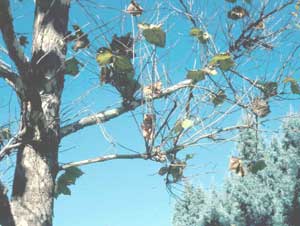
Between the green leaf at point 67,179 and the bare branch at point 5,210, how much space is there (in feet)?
2.23

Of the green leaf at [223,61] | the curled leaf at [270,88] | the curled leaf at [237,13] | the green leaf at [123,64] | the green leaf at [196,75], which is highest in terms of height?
the curled leaf at [237,13]

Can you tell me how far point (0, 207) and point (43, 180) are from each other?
295 mm

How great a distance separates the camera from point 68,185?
2984 mm

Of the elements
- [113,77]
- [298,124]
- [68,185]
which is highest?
[298,124]

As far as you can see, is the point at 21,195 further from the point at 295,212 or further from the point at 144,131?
the point at 295,212

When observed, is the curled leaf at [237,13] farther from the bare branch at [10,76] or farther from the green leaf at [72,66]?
the bare branch at [10,76]

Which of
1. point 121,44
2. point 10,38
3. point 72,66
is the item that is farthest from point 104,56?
point 10,38

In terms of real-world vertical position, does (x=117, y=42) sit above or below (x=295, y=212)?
below

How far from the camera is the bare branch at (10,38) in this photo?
83.2 inches

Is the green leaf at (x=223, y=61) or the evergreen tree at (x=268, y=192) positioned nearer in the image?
the green leaf at (x=223, y=61)

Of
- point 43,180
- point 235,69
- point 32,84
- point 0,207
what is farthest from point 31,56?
point 235,69

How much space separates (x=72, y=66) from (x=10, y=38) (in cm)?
57

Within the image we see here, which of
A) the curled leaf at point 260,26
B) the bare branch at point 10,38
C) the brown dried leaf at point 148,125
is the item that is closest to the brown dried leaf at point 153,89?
the brown dried leaf at point 148,125

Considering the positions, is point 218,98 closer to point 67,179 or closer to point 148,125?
point 148,125
